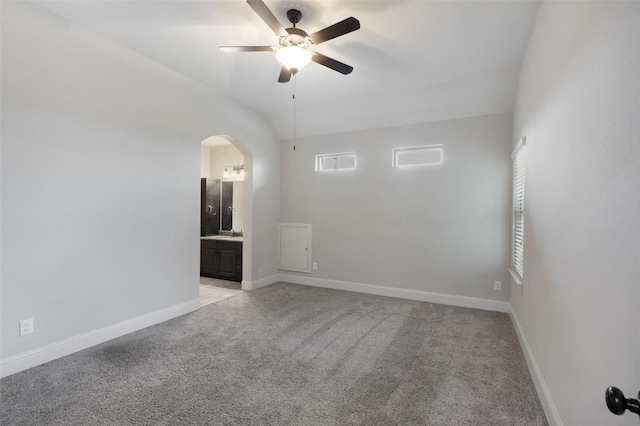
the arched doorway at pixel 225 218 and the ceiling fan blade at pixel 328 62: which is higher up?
the ceiling fan blade at pixel 328 62

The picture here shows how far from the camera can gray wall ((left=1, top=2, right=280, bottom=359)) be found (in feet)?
8.05

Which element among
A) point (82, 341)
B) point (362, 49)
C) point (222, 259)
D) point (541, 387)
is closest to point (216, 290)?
point (222, 259)

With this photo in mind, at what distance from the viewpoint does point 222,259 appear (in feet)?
18.6

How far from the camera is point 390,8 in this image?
2441 millimetres

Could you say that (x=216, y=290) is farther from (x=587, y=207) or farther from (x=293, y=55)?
(x=587, y=207)

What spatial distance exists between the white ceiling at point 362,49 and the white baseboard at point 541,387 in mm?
2707

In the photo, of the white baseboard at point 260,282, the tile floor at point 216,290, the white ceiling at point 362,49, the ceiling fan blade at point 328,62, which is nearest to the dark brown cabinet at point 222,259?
the tile floor at point 216,290

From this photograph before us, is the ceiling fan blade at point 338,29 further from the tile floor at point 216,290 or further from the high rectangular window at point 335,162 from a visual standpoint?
the tile floor at point 216,290

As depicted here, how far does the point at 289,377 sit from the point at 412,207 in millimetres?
3028

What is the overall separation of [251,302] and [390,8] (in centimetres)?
373

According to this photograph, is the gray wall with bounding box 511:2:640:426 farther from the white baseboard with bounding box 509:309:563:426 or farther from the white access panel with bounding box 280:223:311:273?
the white access panel with bounding box 280:223:311:273

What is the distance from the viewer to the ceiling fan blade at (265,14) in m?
→ 1.99

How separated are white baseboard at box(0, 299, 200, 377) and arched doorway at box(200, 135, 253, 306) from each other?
32.4 inches

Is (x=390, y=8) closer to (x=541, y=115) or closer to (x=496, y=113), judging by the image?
(x=541, y=115)
